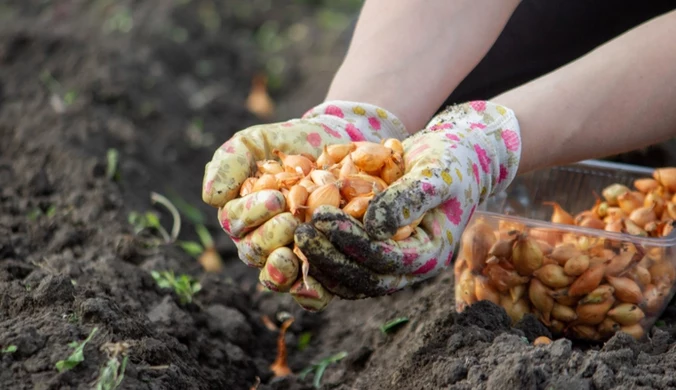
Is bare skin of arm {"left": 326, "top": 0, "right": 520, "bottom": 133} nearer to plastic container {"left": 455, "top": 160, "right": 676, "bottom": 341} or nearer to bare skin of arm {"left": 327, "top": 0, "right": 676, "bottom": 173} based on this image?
bare skin of arm {"left": 327, "top": 0, "right": 676, "bottom": 173}

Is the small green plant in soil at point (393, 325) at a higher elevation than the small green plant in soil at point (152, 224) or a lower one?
higher

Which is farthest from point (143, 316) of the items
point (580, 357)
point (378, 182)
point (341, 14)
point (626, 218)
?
point (341, 14)

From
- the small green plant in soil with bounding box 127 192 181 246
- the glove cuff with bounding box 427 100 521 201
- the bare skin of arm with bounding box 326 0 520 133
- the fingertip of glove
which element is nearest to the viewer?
the fingertip of glove

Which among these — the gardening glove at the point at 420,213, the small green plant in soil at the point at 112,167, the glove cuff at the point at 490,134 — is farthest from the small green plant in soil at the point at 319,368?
the small green plant in soil at the point at 112,167

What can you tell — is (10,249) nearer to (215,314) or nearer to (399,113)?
(215,314)

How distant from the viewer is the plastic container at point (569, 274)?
2.09 meters

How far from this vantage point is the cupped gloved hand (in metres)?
1.69

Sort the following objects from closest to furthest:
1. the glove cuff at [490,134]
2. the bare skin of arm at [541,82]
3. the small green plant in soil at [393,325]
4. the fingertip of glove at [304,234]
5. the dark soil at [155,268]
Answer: the fingertip of glove at [304,234]
the dark soil at [155,268]
the glove cuff at [490,134]
the bare skin of arm at [541,82]
the small green plant in soil at [393,325]

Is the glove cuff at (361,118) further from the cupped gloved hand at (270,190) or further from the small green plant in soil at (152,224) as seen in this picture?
the small green plant in soil at (152,224)

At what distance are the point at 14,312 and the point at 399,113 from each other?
1052 mm

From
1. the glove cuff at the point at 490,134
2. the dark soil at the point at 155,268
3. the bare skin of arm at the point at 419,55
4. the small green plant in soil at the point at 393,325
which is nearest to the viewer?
the dark soil at the point at 155,268

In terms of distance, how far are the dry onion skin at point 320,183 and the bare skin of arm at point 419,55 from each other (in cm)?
35

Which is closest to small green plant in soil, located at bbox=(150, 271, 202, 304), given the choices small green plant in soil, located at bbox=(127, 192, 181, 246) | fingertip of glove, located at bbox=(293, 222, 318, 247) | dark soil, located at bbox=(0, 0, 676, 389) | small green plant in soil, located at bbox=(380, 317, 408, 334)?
dark soil, located at bbox=(0, 0, 676, 389)

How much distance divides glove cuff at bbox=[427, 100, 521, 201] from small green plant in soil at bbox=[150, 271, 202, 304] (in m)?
0.87
